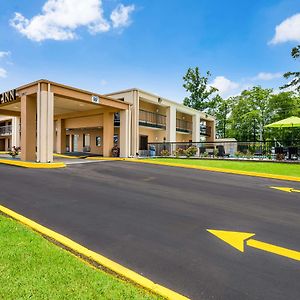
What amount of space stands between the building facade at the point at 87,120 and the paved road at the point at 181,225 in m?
7.51

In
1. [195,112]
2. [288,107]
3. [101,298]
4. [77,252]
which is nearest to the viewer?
[101,298]

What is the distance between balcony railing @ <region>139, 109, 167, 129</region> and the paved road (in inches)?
694

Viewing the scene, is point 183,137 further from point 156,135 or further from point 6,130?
point 6,130

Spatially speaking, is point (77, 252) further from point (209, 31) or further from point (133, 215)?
point (209, 31)

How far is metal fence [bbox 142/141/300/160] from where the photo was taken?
15.9 m

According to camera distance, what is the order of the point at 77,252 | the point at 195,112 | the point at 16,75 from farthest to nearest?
the point at 195,112 → the point at 16,75 → the point at 77,252

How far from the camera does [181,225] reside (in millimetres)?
4719

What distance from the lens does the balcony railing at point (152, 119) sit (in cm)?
2610

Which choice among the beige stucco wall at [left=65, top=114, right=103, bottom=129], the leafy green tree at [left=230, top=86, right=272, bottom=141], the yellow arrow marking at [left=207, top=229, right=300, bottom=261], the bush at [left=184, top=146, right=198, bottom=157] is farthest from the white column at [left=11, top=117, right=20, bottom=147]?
the leafy green tree at [left=230, top=86, right=272, bottom=141]

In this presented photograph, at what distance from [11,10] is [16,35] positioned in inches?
126

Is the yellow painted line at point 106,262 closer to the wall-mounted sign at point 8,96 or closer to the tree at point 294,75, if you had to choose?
the wall-mounted sign at point 8,96

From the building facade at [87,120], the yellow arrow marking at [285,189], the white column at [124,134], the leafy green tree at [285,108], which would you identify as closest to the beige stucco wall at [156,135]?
the building facade at [87,120]

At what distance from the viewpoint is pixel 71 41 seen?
787 inches

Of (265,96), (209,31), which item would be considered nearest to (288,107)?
(265,96)
